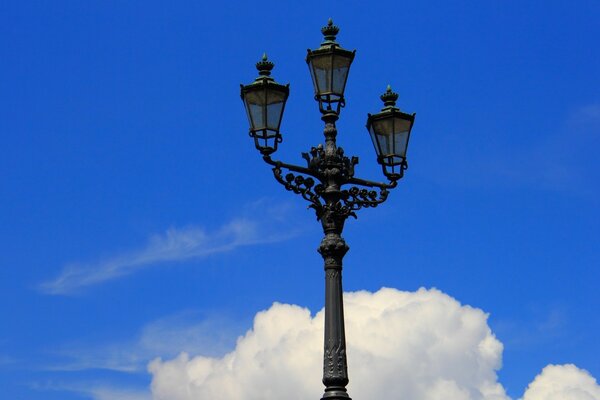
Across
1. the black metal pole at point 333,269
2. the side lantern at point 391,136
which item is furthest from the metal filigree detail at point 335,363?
the side lantern at point 391,136

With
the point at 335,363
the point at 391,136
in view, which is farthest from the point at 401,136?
the point at 335,363

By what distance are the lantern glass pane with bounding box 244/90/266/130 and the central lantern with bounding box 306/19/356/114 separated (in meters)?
0.69

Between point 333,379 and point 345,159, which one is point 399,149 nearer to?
point 345,159

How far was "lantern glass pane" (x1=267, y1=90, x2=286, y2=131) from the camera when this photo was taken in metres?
15.8

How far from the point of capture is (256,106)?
51.9ft

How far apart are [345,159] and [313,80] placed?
103 cm

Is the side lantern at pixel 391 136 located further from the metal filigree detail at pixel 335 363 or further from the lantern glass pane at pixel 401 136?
the metal filigree detail at pixel 335 363

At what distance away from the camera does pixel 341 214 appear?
51.8ft

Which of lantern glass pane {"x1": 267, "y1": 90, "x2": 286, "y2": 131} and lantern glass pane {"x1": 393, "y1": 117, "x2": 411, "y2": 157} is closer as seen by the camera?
lantern glass pane {"x1": 267, "y1": 90, "x2": 286, "y2": 131}

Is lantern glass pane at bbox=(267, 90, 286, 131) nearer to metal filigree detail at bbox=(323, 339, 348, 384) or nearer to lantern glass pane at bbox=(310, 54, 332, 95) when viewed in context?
lantern glass pane at bbox=(310, 54, 332, 95)

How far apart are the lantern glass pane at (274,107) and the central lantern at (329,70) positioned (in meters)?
0.47

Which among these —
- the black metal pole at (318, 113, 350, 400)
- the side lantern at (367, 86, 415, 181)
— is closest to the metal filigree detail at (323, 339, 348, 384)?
the black metal pole at (318, 113, 350, 400)

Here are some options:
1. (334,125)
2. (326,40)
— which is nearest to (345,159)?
(334,125)

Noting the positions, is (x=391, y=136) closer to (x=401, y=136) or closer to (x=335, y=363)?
(x=401, y=136)
